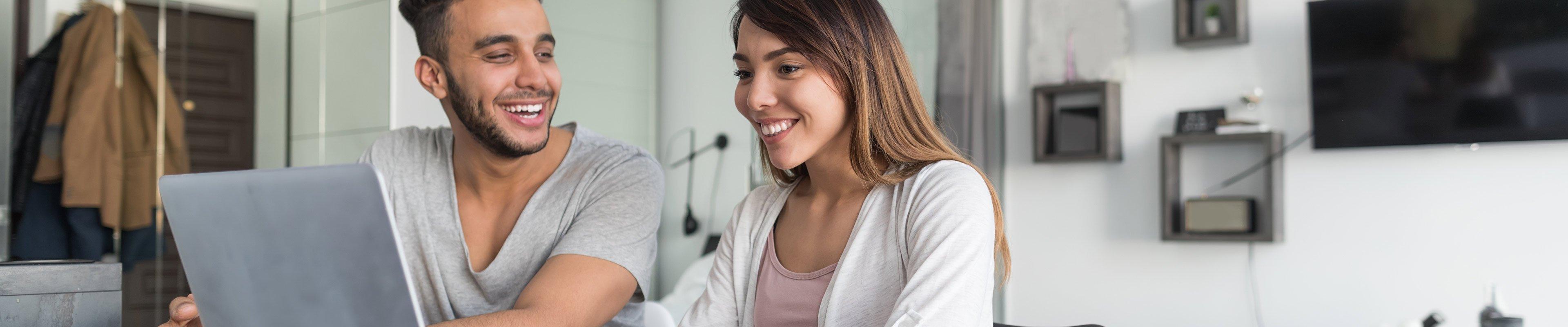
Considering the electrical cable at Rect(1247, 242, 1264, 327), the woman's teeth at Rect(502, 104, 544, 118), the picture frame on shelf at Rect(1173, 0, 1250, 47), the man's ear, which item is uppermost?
the picture frame on shelf at Rect(1173, 0, 1250, 47)

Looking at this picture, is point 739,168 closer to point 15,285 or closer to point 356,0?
point 356,0

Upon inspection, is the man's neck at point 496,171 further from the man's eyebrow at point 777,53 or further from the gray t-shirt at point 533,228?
the man's eyebrow at point 777,53

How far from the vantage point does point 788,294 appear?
109cm

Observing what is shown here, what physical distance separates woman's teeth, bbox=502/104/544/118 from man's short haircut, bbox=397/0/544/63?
134mm

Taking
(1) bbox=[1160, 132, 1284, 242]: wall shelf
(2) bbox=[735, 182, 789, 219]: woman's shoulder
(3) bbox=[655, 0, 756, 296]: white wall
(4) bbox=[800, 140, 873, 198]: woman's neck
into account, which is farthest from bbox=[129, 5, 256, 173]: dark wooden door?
(1) bbox=[1160, 132, 1284, 242]: wall shelf

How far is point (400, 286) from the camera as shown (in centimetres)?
68

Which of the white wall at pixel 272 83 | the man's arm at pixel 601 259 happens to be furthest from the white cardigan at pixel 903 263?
the white wall at pixel 272 83

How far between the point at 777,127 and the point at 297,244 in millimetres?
487

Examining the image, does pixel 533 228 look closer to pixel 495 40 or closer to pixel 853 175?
pixel 495 40

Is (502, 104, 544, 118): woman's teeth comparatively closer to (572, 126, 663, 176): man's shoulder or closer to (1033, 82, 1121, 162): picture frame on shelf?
(572, 126, 663, 176): man's shoulder

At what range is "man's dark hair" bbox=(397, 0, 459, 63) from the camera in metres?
1.37

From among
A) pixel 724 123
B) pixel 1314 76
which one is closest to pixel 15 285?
pixel 724 123

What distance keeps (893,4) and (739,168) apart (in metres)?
0.76

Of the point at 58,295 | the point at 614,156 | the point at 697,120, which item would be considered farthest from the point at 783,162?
the point at 697,120
